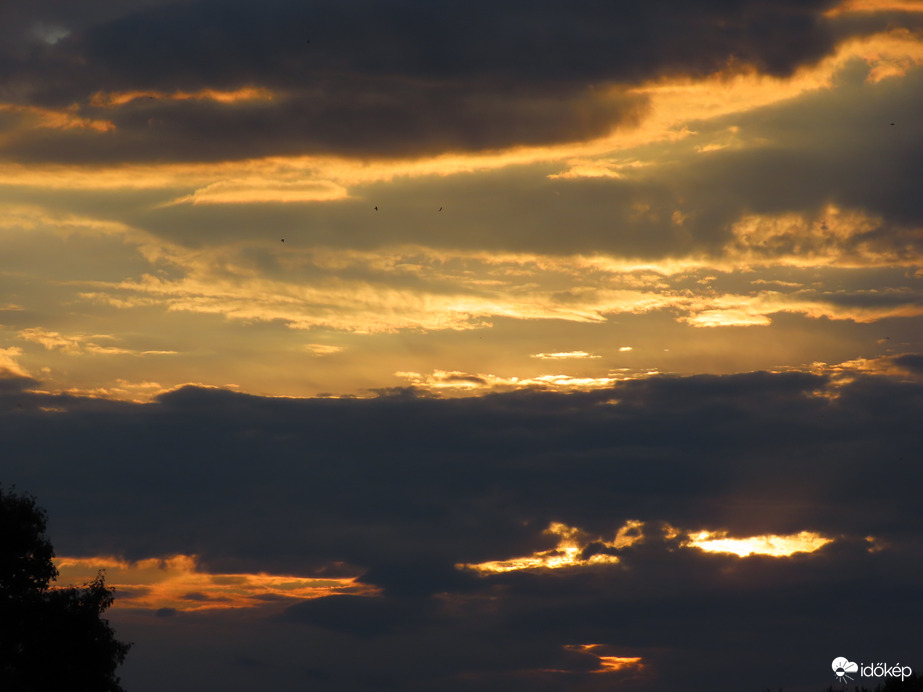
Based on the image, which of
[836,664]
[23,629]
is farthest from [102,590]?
[836,664]

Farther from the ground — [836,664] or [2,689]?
[2,689]

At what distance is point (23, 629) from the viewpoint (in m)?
56.7

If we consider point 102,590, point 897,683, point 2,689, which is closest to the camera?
point 2,689

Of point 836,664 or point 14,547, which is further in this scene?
point 836,664

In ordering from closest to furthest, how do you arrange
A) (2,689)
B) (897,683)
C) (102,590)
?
1. (2,689)
2. (102,590)
3. (897,683)

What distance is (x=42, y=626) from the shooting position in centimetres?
5700

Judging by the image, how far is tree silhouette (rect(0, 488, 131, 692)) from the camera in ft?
186

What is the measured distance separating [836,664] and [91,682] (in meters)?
54.7

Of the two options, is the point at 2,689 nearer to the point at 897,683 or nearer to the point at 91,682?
the point at 91,682

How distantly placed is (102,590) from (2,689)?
7.32m

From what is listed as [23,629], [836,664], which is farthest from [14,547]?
[836,664]

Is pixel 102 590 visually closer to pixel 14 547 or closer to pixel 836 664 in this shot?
pixel 14 547

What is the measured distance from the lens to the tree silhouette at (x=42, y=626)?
56562 millimetres

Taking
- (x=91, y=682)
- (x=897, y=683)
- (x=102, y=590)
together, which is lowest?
(x=897, y=683)
